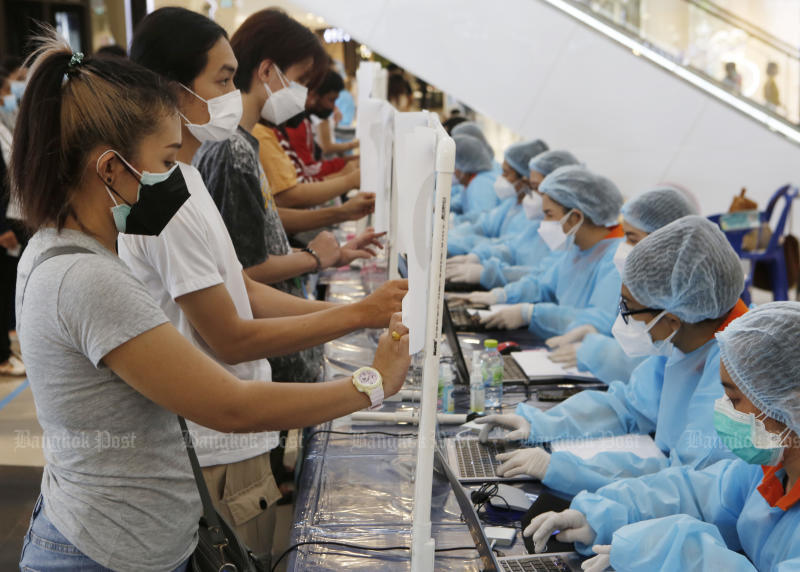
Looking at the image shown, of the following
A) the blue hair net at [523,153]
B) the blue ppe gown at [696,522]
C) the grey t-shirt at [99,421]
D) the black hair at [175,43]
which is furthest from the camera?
the blue hair net at [523,153]

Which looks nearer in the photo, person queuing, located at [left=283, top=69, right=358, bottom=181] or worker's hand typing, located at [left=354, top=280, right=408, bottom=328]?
worker's hand typing, located at [left=354, top=280, right=408, bottom=328]

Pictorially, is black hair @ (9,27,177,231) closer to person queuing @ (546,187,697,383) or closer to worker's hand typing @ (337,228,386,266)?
worker's hand typing @ (337,228,386,266)

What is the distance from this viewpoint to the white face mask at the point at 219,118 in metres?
1.81

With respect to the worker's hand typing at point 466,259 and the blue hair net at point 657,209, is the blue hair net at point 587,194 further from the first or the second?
the worker's hand typing at point 466,259

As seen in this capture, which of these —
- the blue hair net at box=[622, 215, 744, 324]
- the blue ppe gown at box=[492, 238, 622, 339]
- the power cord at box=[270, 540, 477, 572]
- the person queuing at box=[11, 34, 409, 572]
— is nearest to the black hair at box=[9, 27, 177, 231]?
the person queuing at box=[11, 34, 409, 572]

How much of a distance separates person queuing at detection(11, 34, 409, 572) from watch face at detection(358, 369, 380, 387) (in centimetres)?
11

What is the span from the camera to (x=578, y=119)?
6973 mm

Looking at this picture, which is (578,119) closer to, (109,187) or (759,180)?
(759,180)

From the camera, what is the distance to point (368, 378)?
133 cm

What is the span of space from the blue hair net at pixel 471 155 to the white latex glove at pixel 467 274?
1.66 metres

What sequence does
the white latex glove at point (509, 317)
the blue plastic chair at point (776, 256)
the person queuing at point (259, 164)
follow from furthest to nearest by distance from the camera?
the blue plastic chair at point (776, 256) → the white latex glove at point (509, 317) → the person queuing at point (259, 164)

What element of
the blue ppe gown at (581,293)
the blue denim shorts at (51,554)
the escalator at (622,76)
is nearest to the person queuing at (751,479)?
the blue denim shorts at (51,554)

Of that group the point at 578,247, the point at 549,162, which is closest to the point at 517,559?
the point at 578,247

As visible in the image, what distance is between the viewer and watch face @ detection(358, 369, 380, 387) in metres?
1.31
